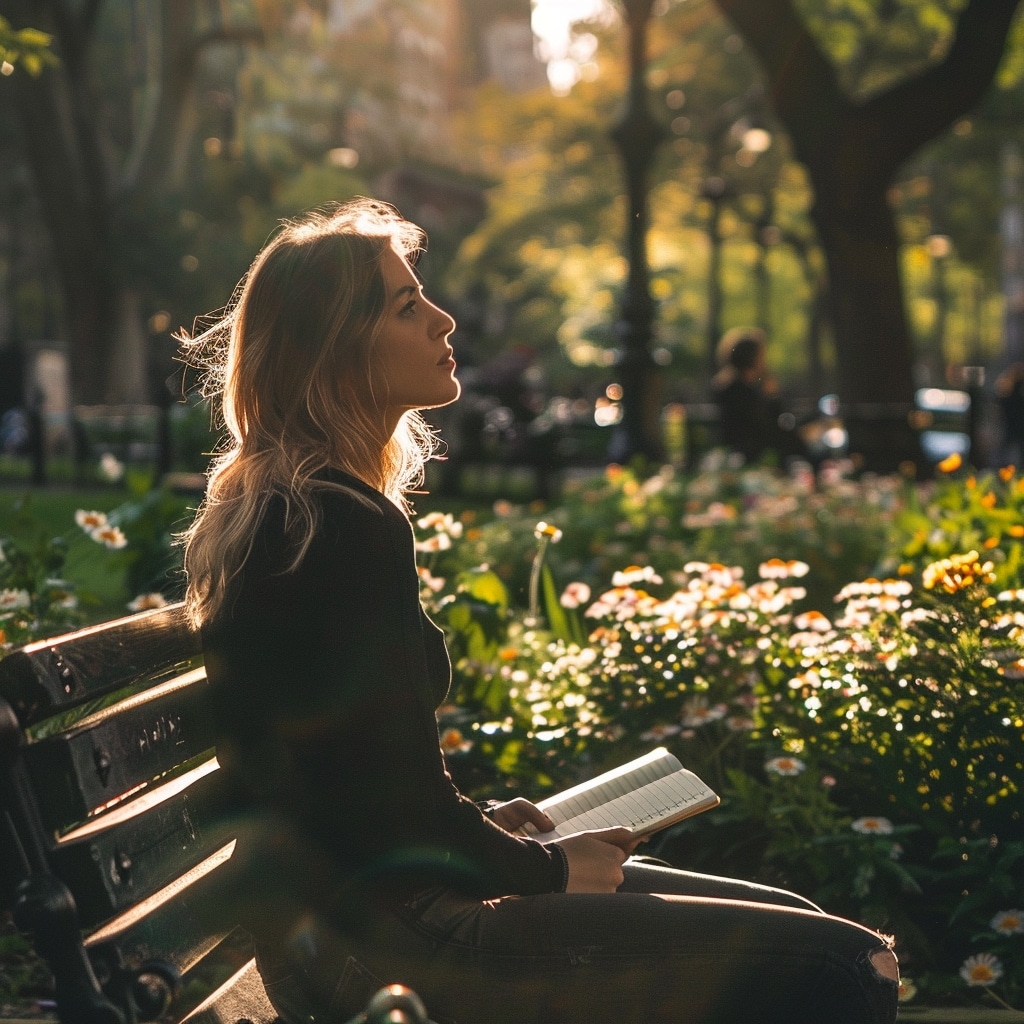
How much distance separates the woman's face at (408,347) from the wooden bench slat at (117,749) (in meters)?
0.54

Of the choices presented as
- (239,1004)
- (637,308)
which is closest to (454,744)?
(239,1004)

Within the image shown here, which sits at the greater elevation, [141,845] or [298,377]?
[298,377]

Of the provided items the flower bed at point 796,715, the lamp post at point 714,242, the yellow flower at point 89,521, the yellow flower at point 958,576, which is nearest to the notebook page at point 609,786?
the flower bed at point 796,715

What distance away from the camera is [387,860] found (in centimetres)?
210

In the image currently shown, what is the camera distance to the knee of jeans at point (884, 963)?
216cm

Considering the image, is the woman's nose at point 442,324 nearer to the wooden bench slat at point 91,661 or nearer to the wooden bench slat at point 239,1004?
the wooden bench slat at point 91,661

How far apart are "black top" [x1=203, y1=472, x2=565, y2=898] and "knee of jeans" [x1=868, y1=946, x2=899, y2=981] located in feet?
1.59

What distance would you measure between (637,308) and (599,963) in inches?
466

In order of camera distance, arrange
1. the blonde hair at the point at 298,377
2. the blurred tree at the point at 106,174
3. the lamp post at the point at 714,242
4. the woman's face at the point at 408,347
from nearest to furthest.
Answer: the blonde hair at the point at 298,377, the woman's face at the point at 408,347, the blurred tree at the point at 106,174, the lamp post at the point at 714,242

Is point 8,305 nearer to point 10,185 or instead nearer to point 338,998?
point 10,185

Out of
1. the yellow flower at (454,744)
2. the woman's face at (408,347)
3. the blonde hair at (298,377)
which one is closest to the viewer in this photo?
the blonde hair at (298,377)

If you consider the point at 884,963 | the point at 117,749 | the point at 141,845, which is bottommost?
the point at 884,963

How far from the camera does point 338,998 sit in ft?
6.95

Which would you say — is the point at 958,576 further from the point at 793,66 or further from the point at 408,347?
the point at 793,66
